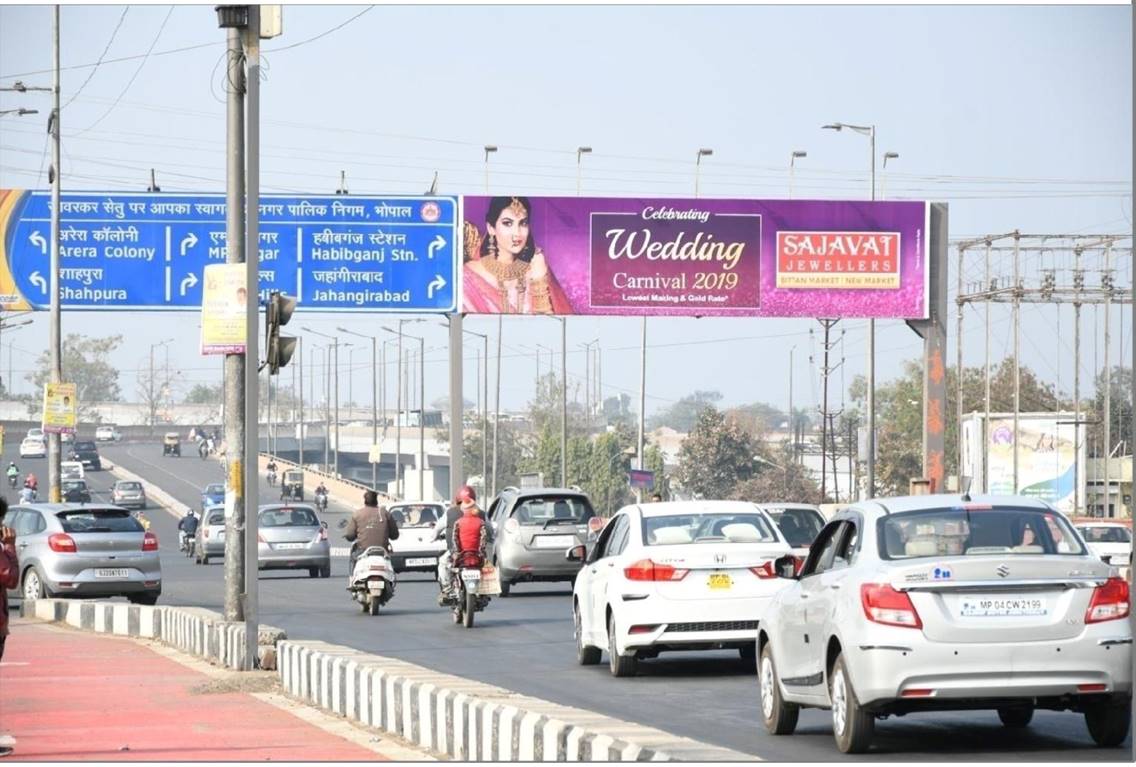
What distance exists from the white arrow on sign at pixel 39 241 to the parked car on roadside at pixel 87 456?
3381 inches

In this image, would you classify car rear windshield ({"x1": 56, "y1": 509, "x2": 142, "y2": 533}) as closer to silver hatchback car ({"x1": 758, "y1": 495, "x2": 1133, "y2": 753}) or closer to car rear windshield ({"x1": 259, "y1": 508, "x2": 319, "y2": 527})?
car rear windshield ({"x1": 259, "y1": 508, "x2": 319, "y2": 527})

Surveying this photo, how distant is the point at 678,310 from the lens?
139 ft

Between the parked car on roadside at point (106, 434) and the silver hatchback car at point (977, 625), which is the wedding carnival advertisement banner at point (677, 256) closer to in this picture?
the silver hatchback car at point (977, 625)

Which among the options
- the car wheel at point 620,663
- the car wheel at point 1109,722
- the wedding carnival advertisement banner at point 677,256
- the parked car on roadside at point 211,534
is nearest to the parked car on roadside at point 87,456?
the parked car on roadside at point 211,534

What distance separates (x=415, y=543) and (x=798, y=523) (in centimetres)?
1472

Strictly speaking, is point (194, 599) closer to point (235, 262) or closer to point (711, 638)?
point (235, 262)

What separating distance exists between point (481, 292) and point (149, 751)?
1172 inches

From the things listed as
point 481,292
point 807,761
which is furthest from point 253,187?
point 481,292

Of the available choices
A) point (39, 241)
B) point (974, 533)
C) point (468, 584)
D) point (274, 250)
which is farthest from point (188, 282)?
point (974, 533)

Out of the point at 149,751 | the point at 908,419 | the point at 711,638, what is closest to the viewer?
the point at 149,751

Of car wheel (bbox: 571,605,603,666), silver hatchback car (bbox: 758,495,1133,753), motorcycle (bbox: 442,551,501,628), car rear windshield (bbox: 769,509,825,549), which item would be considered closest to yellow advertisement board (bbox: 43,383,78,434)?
motorcycle (bbox: 442,551,501,628)

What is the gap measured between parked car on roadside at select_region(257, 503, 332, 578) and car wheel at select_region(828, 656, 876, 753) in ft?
98.2

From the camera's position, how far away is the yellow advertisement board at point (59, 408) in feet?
136

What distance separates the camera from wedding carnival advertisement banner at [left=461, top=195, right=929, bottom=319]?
139ft
